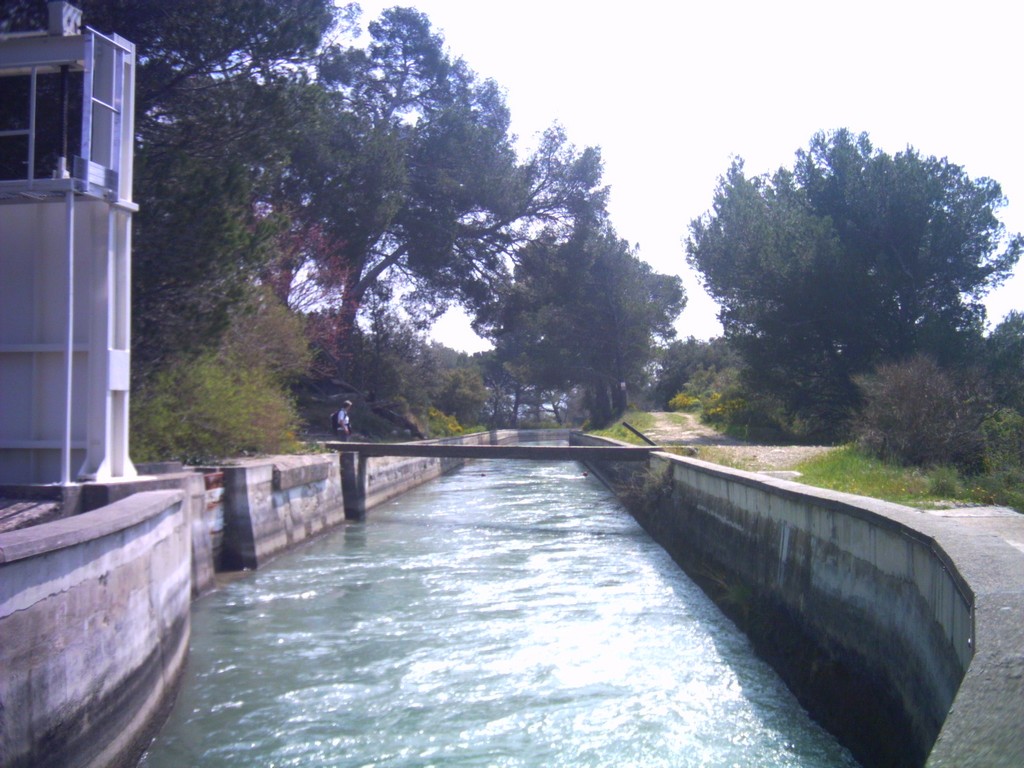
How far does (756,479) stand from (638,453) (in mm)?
8461

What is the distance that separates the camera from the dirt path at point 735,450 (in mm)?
15406

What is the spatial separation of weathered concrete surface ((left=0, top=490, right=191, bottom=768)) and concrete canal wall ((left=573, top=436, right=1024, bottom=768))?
3.89 metres

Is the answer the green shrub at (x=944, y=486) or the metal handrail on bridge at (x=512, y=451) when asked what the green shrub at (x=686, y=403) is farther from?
the green shrub at (x=944, y=486)

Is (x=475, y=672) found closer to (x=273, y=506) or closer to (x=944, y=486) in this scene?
(x=944, y=486)

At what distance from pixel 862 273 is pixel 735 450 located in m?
10.2

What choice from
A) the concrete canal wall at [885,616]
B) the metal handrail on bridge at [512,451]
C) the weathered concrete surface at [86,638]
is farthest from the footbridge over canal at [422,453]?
the weathered concrete surface at [86,638]

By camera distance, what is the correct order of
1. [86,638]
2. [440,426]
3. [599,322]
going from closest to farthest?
[86,638] → [440,426] → [599,322]

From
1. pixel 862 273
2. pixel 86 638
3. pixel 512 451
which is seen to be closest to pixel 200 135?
pixel 512 451

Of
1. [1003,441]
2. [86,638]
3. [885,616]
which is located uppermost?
[1003,441]

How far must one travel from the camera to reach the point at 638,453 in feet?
62.0

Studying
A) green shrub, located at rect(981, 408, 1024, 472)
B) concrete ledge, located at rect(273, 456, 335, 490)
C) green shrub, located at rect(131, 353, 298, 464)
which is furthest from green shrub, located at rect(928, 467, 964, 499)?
green shrub, located at rect(131, 353, 298, 464)

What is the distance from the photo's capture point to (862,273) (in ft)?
88.1

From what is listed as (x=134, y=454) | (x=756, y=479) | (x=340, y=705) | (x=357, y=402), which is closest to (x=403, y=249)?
(x=357, y=402)

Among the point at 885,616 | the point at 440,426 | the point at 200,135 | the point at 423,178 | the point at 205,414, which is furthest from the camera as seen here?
the point at 440,426
